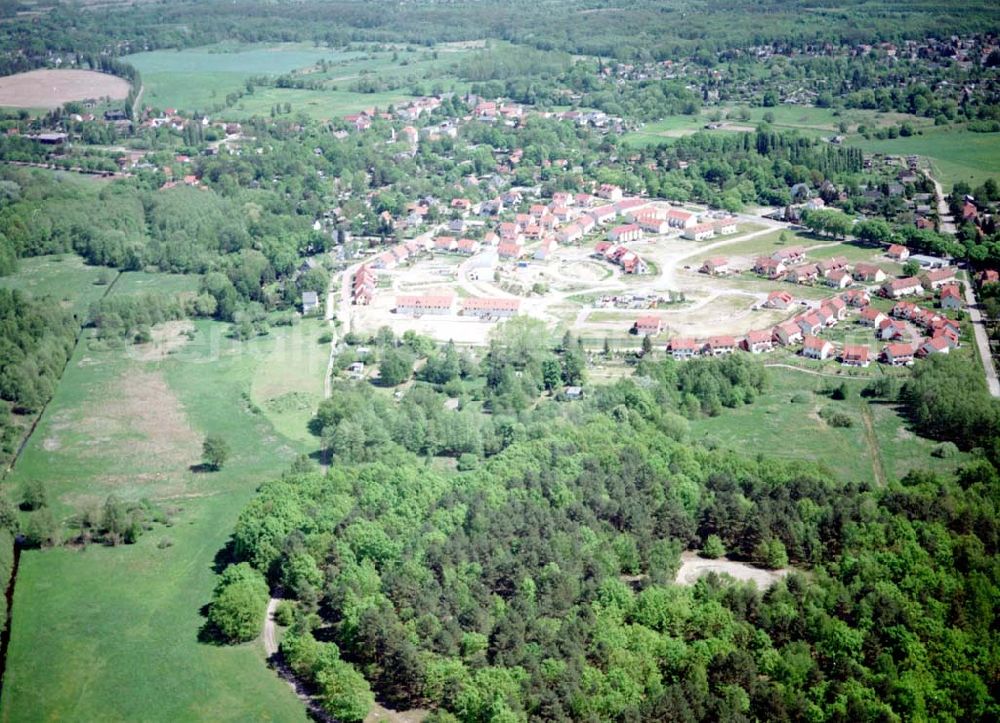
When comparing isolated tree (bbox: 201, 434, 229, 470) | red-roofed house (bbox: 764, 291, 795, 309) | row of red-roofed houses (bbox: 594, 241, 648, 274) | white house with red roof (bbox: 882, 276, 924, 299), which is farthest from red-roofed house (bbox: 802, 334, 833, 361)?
isolated tree (bbox: 201, 434, 229, 470)

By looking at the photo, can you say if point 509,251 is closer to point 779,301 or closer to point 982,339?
point 779,301

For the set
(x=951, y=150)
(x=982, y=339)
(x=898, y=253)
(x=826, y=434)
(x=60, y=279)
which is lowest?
(x=60, y=279)

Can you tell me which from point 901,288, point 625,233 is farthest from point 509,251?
point 901,288

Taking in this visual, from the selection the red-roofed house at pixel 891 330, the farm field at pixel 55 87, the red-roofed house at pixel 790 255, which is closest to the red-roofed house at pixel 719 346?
the red-roofed house at pixel 891 330

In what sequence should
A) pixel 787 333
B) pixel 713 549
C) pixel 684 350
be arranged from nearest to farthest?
pixel 713 549, pixel 684 350, pixel 787 333

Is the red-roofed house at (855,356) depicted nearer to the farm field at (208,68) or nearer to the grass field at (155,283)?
the grass field at (155,283)
